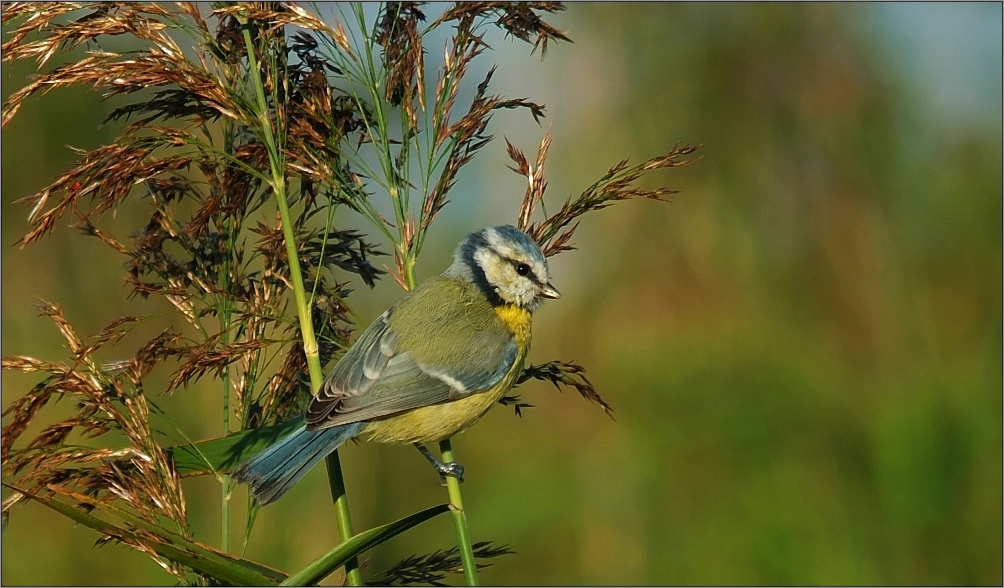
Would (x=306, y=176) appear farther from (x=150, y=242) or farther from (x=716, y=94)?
(x=716, y=94)

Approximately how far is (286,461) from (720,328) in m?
2.58

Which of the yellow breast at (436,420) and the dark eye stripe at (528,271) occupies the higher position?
the dark eye stripe at (528,271)

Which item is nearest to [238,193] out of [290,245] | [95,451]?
[290,245]

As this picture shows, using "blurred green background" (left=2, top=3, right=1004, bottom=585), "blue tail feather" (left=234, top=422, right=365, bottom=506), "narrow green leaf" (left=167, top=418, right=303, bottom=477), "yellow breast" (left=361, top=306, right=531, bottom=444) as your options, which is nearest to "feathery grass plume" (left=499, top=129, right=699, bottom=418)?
"yellow breast" (left=361, top=306, right=531, bottom=444)

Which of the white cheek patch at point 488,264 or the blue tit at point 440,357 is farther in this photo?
the white cheek patch at point 488,264

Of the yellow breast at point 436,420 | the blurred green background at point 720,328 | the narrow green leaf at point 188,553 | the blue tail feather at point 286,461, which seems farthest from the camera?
the blurred green background at point 720,328

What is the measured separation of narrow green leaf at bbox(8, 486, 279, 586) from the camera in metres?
1.38

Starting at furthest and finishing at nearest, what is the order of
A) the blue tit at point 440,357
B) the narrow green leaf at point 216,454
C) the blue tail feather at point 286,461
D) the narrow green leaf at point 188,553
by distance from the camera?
the blue tit at point 440,357
the blue tail feather at point 286,461
the narrow green leaf at point 216,454
the narrow green leaf at point 188,553

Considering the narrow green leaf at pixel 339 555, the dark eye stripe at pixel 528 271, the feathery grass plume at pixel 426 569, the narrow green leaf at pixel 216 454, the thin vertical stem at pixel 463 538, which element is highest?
the dark eye stripe at pixel 528 271

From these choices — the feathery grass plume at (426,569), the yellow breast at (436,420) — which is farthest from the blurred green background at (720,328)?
the feathery grass plume at (426,569)

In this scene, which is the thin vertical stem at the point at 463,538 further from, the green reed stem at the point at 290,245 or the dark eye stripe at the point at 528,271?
the dark eye stripe at the point at 528,271

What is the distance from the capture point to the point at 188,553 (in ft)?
4.59

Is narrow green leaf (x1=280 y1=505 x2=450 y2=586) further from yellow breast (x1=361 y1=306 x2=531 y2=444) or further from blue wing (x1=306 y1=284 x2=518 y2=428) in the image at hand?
yellow breast (x1=361 y1=306 x2=531 y2=444)

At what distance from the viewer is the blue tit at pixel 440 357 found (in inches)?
83.6
